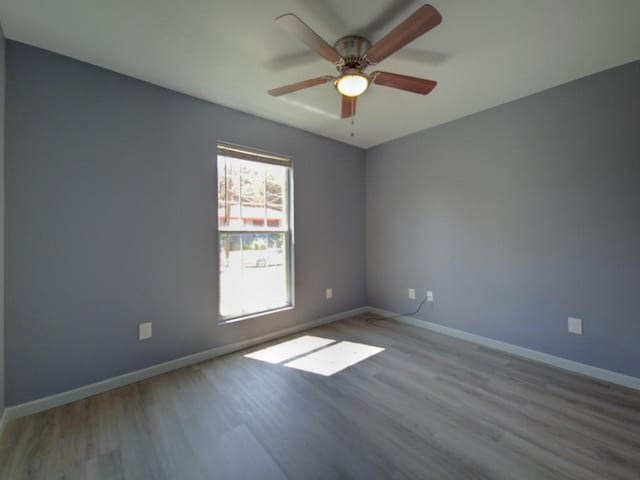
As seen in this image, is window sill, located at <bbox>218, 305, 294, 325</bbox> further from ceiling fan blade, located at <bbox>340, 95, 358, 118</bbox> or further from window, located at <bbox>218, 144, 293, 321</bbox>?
ceiling fan blade, located at <bbox>340, 95, 358, 118</bbox>

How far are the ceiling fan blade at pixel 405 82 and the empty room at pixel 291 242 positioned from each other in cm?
2

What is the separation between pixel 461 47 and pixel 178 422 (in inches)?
124

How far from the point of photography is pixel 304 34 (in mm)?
1426

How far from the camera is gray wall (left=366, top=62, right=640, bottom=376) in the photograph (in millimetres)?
2111

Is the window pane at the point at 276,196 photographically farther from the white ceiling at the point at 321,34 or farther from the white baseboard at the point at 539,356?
the white baseboard at the point at 539,356

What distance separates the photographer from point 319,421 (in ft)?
5.62

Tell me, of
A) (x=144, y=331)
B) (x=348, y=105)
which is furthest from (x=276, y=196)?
(x=144, y=331)

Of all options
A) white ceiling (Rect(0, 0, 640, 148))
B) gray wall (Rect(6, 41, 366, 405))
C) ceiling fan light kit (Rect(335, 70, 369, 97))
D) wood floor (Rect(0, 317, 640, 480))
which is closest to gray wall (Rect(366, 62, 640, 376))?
white ceiling (Rect(0, 0, 640, 148))

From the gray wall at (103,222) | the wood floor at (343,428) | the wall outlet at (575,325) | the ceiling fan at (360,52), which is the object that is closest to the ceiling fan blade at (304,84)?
the ceiling fan at (360,52)

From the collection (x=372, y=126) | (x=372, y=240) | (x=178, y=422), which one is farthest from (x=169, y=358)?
(x=372, y=126)

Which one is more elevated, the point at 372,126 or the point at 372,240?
the point at 372,126

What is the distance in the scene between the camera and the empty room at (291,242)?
5.02ft

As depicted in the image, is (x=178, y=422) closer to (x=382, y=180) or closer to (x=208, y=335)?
(x=208, y=335)

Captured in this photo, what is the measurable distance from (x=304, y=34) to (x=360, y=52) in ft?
1.81
